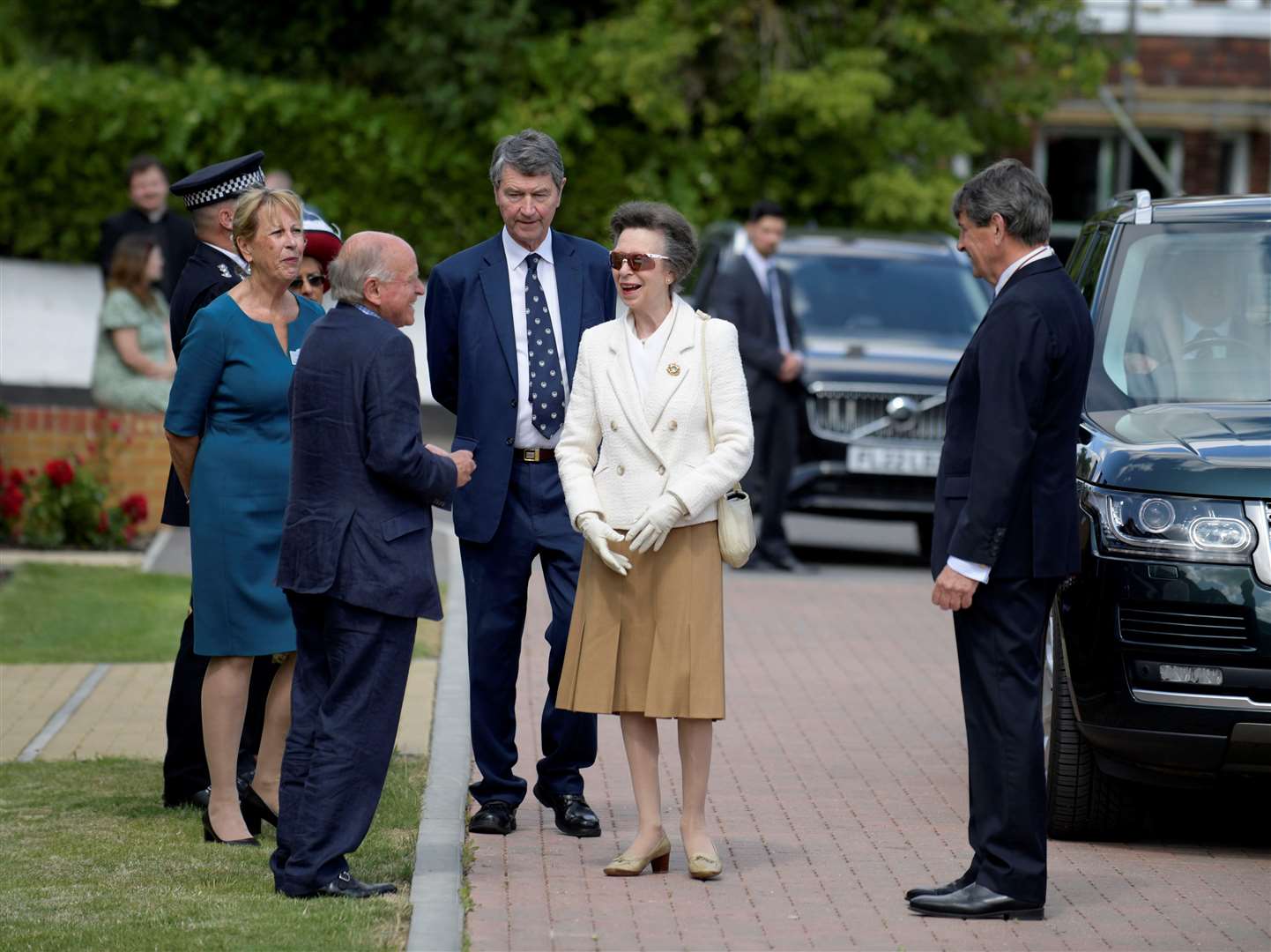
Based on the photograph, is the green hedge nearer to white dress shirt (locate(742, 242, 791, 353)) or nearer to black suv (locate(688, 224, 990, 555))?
black suv (locate(688, 224, 990, 555))

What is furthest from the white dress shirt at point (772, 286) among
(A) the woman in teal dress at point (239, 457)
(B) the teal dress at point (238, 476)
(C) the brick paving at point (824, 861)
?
(B) the teal dress at point (238, 476)

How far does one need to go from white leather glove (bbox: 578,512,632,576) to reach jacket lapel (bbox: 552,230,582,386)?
788mm

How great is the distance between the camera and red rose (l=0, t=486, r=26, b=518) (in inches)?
515

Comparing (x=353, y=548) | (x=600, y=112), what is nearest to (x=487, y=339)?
(x=353, y=548)

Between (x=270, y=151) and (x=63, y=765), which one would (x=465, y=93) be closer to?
(x=270, y=151)

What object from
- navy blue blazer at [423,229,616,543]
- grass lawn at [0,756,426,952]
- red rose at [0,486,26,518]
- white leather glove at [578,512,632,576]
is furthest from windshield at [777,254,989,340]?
white leather glove at [578,512,632,576]

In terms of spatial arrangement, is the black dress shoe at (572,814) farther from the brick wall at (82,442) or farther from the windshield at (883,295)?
the windshield at (883,295)

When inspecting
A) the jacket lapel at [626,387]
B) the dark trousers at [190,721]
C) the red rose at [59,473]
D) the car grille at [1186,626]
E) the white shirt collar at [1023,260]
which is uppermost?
the white shirt collar at [1023,260]

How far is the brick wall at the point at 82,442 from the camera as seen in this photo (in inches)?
543

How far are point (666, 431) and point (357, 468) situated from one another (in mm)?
903

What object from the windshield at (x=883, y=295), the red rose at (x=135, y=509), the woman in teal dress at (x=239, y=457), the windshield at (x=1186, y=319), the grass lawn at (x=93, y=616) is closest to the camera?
Answer: the woman in teal dress at (x=239, y=457)

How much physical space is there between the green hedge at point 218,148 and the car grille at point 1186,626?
575 inches

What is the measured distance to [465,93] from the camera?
67.8ft

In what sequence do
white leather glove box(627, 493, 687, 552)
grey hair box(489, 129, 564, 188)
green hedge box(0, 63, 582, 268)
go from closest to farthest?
1. white leather glove box(627, 493, 687, 552)
2. grey hair box(489, 129, 564, 188)
3. green hedge box(0, 63, 582, 268)
